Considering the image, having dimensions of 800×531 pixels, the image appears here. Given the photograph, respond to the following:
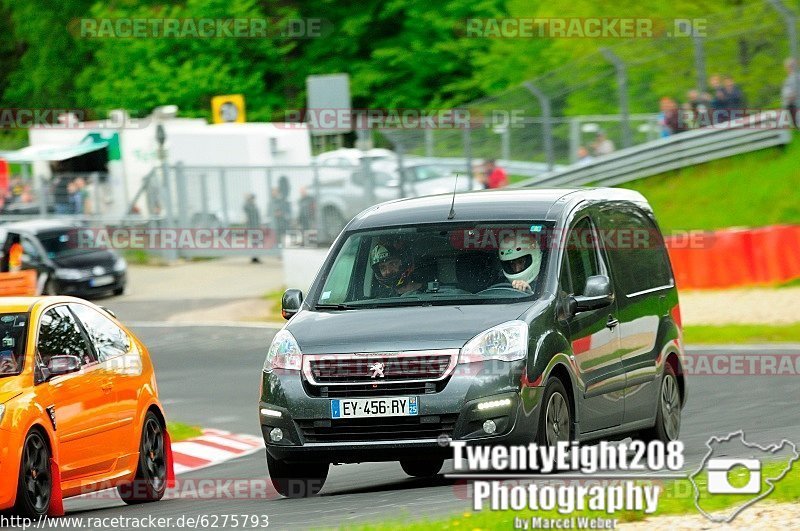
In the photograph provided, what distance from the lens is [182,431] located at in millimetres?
17734

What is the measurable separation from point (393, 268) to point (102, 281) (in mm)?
24596

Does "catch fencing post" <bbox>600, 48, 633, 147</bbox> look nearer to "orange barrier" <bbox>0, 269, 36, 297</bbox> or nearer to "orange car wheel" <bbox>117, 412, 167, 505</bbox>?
"orange barrier" <bbox>0, 269, 36, 297</bbox>

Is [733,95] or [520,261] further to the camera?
[733,95]

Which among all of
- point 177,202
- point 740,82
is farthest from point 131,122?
point 740,82

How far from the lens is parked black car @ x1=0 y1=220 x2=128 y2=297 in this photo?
34469 millimetres

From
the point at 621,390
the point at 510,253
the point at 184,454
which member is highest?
the point at 510,253

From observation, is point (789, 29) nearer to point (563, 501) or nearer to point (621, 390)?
point (621, 390)

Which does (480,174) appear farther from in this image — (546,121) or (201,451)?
(201,451)

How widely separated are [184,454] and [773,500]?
8.73 m

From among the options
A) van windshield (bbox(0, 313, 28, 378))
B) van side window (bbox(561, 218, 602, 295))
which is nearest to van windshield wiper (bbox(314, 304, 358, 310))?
van side window (bbox(561, 218, 602, 295))

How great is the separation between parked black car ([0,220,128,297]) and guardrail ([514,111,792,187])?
28.4 feet

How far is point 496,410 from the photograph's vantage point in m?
10.0

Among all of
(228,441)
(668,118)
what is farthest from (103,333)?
(668,118)

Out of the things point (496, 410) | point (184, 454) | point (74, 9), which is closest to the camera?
point (496, 410)
